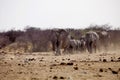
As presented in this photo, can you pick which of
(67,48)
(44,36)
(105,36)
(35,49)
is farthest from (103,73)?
(44,36)

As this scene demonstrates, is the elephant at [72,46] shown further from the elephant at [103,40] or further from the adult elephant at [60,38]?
the elephant at [103,40]

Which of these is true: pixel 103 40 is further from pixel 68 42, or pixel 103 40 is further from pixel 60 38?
pixel 60 38

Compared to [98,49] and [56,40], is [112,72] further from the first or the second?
[98,49]

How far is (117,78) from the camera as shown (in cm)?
976

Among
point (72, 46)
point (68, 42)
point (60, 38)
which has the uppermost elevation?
point (60, 38)

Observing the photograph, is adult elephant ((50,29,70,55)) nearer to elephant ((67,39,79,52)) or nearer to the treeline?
elephant ((67,39,79,52))

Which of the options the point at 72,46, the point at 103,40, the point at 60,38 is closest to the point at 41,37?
the point at 103,40

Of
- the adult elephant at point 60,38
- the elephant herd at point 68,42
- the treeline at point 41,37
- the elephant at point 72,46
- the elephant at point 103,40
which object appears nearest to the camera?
the adult elephant at point 60,38

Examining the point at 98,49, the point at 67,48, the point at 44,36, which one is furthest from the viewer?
the point at 44,36

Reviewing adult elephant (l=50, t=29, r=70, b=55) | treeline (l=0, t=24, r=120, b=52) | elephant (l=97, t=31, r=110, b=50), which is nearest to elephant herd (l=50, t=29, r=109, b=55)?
adult elephant (l=50, t=29, r=70, b=55)

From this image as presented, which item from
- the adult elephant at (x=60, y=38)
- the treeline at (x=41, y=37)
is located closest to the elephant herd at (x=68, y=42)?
the adult elephant at (x=60, y=38)

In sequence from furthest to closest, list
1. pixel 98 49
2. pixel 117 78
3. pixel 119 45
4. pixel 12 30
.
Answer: pixel 12 30 < pixel 119 45 < pixel 98 49 < pixel 117 78

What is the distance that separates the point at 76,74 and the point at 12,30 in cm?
5393

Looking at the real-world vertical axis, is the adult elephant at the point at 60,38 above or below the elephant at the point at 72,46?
above
